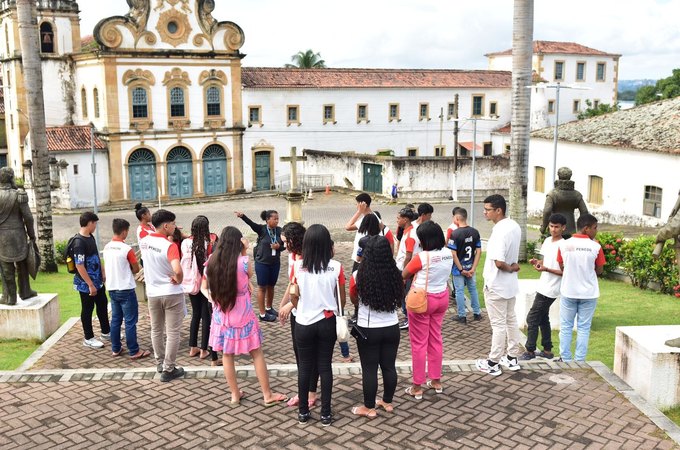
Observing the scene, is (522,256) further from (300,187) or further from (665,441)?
(300,187)

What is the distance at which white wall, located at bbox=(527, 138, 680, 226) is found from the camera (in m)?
23.6

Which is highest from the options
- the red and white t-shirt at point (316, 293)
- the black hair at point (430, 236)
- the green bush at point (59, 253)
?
the black hair at point (430, 236)

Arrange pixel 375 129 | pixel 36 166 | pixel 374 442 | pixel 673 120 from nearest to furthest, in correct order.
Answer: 1. pixel 374 442
2. pixel 36 166
3. pixel 673 120
4. pixel 375 129

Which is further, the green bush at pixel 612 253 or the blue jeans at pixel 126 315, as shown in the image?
the green bush at pixel 612 253

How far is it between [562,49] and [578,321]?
48751mm

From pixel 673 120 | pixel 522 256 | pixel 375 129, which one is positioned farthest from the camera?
pixel 375 129

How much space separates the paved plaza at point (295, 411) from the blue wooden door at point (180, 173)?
29.2 metres

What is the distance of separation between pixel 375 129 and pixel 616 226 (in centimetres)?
2027

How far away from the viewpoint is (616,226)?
25.8 m

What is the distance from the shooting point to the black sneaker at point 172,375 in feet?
24.1

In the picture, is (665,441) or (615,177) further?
(615,177)

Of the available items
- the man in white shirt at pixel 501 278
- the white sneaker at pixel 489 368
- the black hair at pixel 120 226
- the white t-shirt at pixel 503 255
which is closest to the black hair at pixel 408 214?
the man in white shirt at pixel 501 278

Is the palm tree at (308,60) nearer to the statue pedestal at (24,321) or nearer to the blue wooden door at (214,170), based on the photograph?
the blue wooden door at (214,170)

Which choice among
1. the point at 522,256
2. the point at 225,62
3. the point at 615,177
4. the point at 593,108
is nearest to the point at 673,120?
the point at 615,177
